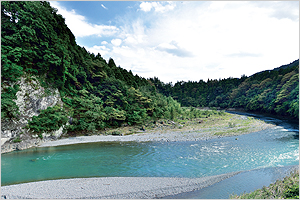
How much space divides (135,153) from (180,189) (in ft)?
23.9

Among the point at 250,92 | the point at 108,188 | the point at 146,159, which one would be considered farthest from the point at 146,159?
the point at 250,92

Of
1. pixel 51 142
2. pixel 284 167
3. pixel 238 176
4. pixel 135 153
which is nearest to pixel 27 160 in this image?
pixel 51 142

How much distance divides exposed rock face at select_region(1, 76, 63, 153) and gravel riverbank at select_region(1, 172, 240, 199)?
879 cm

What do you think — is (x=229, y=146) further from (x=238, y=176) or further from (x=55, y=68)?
(x=55, y=68)

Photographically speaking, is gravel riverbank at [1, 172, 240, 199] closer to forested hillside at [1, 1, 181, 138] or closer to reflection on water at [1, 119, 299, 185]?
reflection on water at [1, 119, 299, 185]

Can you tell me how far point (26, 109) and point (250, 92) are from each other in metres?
68.3

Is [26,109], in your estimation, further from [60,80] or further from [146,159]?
[146,159]

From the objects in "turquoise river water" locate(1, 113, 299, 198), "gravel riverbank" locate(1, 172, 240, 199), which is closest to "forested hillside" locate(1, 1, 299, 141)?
"turquoise river water" locate(1, 113, 299, 198)

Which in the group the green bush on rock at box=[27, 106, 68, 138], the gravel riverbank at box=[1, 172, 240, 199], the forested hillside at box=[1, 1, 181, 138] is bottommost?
the gravel riverbank at box=[1, 172, 240, 199]

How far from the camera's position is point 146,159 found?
580 inches

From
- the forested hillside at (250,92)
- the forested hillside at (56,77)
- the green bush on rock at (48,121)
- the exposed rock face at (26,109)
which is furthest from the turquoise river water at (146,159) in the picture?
the forested hillside at (250,92)

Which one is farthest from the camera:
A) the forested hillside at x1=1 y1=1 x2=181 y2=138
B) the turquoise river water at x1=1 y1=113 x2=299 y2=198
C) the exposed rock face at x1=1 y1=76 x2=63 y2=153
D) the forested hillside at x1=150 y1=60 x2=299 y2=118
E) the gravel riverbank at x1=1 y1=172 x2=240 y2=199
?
the forested hillside at x1=150 y1=60 x2=299 y2=118

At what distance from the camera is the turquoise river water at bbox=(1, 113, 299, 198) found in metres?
12.1

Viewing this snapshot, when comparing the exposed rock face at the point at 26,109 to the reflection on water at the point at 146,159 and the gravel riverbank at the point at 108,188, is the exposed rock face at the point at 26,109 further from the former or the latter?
the gravel riverbank at the point at 108,188
